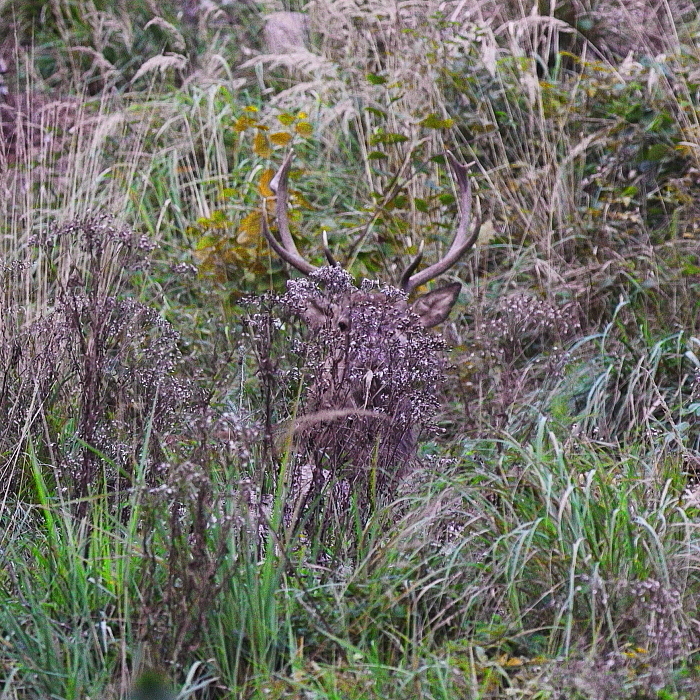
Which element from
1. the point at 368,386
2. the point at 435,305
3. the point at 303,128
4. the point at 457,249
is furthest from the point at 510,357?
the point at 303,128

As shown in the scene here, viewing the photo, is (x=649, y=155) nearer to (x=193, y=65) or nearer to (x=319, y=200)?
(x=319, y=200)

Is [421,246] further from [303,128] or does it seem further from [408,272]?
[303,128]

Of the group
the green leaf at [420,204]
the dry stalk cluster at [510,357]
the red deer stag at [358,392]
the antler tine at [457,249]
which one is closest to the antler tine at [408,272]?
the antler tine at [457,249]

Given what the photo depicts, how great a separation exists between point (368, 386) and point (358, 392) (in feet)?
0.50

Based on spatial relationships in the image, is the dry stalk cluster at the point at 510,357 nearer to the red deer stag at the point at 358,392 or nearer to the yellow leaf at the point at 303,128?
the red deer stag at the point at 358,392

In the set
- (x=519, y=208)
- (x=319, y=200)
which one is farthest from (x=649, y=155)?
(x=319, y=200)

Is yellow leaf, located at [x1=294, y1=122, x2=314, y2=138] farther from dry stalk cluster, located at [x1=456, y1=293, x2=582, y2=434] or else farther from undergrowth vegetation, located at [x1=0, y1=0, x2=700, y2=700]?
dry stalk cluster, located at [x1=456, y1=293, x2=582, y2=434]

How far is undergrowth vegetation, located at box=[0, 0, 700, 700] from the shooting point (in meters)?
2.72

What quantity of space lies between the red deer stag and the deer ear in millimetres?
1118

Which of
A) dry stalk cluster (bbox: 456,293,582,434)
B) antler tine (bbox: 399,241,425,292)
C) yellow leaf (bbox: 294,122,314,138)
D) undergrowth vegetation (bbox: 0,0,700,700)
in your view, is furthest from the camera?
yellow leaf (bbox: 294,122,314,138)

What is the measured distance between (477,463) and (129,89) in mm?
5681

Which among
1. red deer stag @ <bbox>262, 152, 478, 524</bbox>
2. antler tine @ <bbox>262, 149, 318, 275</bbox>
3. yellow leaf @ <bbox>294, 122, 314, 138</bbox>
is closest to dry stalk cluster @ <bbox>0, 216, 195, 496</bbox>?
red deer stag @ <bbox>262, 152, 478, 524</bbox>

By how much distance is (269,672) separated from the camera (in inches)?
104

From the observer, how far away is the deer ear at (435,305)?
16.3 ft
